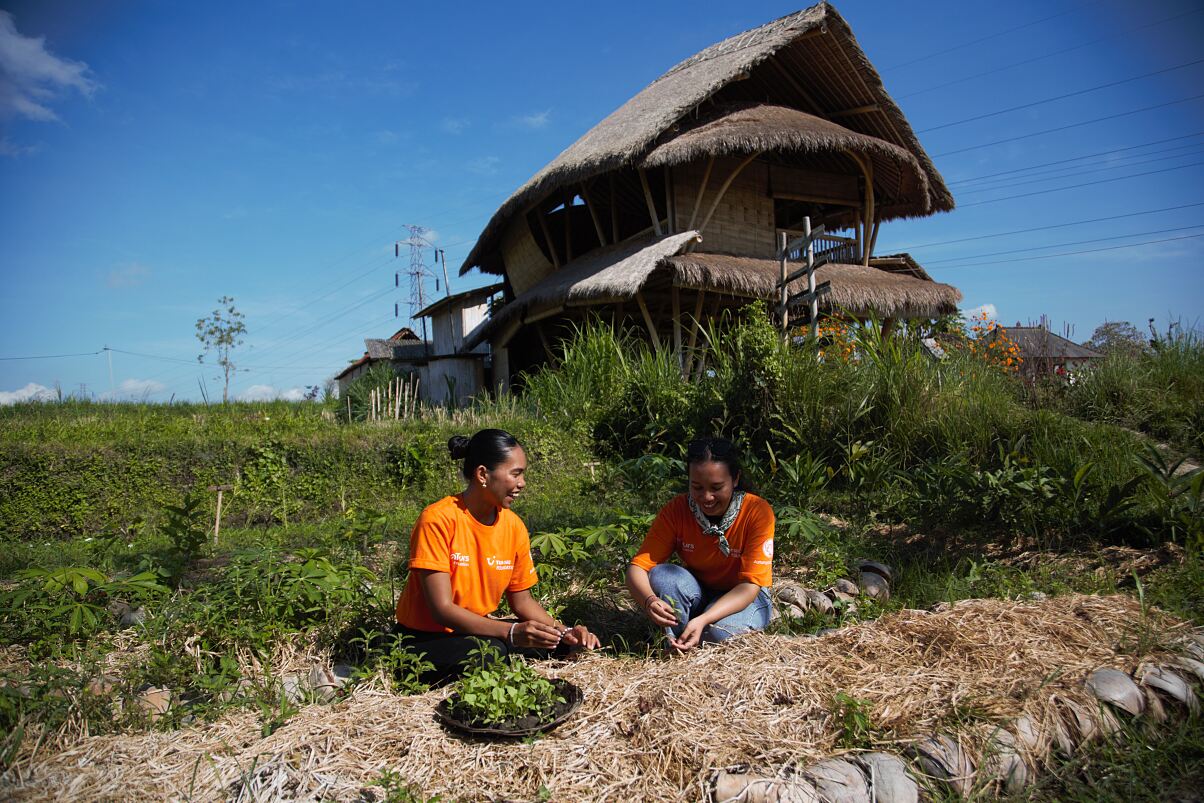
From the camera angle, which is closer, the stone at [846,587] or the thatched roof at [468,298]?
the stone at [846,587]

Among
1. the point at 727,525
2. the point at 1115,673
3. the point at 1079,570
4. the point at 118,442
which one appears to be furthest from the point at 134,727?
the point at 118,442

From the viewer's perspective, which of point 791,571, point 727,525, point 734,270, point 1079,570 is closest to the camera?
point 727,525

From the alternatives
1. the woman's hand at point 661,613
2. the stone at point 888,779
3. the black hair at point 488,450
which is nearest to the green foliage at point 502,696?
the woman's hand at point 661,613

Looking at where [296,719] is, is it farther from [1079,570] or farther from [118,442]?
[118,442]

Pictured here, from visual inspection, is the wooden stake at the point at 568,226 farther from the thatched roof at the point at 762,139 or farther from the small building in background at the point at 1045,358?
the small building in background at the point at 1045,358

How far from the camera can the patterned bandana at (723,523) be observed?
3.29 meters

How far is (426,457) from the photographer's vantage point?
7223mm

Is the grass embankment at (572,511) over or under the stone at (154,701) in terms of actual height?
over

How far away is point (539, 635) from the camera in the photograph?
2768 mm

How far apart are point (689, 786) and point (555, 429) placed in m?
5.89

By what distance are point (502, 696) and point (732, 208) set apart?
10.9 meters

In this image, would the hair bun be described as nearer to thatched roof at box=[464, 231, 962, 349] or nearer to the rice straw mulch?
the rice straw mulch

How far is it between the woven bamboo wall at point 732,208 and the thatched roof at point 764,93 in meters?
1.04

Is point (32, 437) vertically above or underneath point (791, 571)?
above
